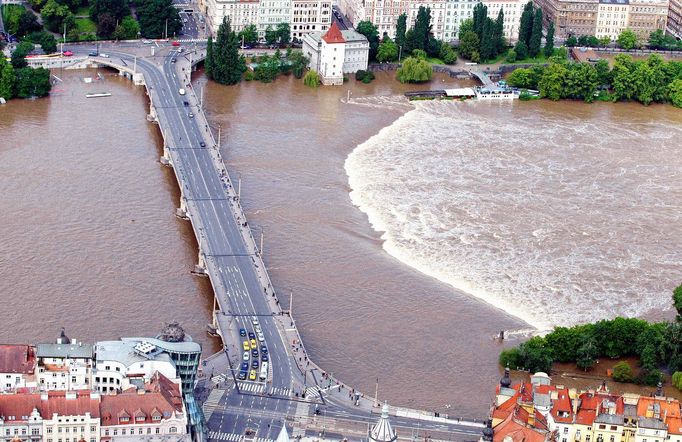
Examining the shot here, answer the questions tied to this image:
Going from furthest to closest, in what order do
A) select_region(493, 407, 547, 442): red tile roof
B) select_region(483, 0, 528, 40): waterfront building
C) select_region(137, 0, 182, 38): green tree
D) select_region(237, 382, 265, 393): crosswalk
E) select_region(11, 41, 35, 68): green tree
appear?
select_region(483, 0, 528, 40): waterfront building < select_region(137, 0, 182, 38): green tree < select_region(11, 41, 35, 68): green tree < select_region(237, 382, 265, 393): crosswalk < select_region(493, 407, 547, 442): red tile roof

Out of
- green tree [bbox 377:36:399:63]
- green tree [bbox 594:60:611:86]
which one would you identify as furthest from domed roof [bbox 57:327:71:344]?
green tree [bbox 594:60:611:86]

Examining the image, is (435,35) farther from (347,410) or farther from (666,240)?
(347,410)

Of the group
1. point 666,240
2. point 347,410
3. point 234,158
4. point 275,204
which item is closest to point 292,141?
point 234,158

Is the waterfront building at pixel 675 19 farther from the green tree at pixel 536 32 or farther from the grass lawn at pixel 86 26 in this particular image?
the grass lawn at pixel 86 26

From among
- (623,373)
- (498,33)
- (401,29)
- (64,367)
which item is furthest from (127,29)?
(623,373)

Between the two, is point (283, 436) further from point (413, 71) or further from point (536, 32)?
point (536, 32)

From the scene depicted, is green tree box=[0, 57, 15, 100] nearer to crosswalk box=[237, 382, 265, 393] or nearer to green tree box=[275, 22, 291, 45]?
green tree box=[275, 22, 291, 45]
